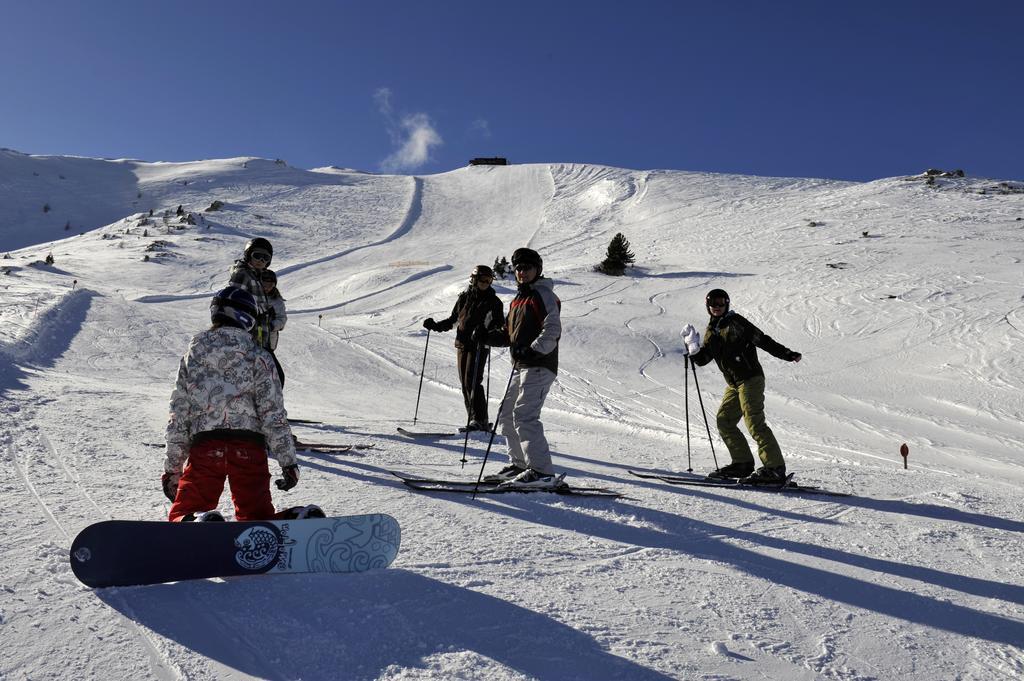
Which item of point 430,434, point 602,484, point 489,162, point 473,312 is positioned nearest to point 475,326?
point 473,312

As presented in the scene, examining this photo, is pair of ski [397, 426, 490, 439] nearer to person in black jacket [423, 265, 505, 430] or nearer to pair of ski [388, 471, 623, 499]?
person in black jacket [423, 265, 505, 430]

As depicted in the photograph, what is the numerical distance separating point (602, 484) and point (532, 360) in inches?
51.7

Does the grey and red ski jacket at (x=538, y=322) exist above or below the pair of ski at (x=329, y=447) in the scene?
above

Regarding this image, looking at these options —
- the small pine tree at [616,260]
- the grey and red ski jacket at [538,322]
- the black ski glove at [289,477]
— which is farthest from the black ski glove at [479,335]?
the small pine tree at [616,260]

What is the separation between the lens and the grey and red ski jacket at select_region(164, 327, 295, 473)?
11.1 feet

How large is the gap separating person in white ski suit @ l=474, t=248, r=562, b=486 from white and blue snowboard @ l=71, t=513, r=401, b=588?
195 cm

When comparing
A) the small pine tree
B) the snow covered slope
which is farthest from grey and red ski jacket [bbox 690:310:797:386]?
the small pine tree

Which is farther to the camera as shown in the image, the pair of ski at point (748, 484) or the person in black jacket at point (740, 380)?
the person in black jacket at point (740, 380)

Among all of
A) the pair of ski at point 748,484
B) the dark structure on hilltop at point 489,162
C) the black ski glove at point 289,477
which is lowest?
the pair of ski at point 748,484

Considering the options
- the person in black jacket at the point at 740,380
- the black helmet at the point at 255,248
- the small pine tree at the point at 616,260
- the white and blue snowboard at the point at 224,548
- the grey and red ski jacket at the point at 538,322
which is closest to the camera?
the white and blue snowboard at the point at 224,548

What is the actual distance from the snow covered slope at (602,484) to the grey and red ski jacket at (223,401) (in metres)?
0.74

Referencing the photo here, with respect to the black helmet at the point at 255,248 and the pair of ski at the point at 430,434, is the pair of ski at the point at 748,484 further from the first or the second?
the black helmet at the point at 255,248

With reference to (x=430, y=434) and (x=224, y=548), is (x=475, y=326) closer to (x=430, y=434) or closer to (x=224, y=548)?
(x=430, y=434)

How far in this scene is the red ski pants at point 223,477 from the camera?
335cm
